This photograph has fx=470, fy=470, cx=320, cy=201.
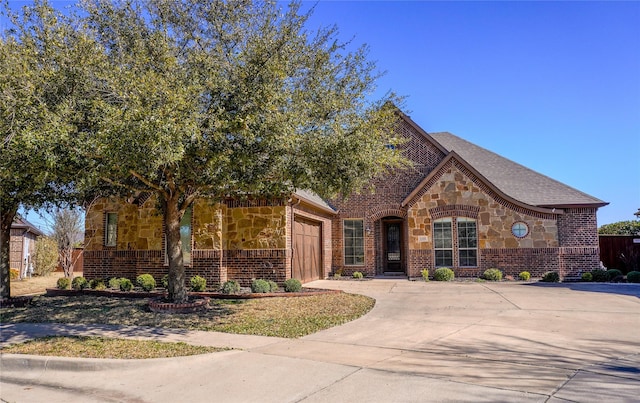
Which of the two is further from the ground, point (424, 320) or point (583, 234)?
point (583, 234)

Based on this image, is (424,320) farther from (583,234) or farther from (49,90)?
(583,234)

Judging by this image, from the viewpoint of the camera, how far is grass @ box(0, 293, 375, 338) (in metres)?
9.70

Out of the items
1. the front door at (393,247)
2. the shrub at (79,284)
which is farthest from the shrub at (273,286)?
the front door at (393,247)

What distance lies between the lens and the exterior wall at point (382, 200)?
20875 mm

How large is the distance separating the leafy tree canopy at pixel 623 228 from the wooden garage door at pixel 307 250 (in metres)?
20.7

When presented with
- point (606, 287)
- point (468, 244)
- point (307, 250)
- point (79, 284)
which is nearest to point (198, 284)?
point (79, 284)

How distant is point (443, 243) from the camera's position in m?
19.5

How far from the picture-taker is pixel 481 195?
1909 centimetres

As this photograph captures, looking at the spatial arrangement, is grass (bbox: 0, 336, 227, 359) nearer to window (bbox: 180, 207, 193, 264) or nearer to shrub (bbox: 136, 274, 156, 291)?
shrub (bbox: 136, 274, 156, 291)

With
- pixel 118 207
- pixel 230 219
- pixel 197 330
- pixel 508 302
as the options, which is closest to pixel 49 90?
pixel 197 330

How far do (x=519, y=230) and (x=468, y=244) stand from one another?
6.73 feet

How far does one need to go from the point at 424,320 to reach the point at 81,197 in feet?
32.0

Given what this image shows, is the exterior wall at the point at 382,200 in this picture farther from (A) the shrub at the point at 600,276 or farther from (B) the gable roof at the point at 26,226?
(B) the gable roof at the point at 26,226

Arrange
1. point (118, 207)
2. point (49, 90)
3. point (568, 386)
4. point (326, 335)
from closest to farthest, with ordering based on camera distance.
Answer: point (568, 386) → point (49, 90) → point (326, 335) → point (118, 207)
